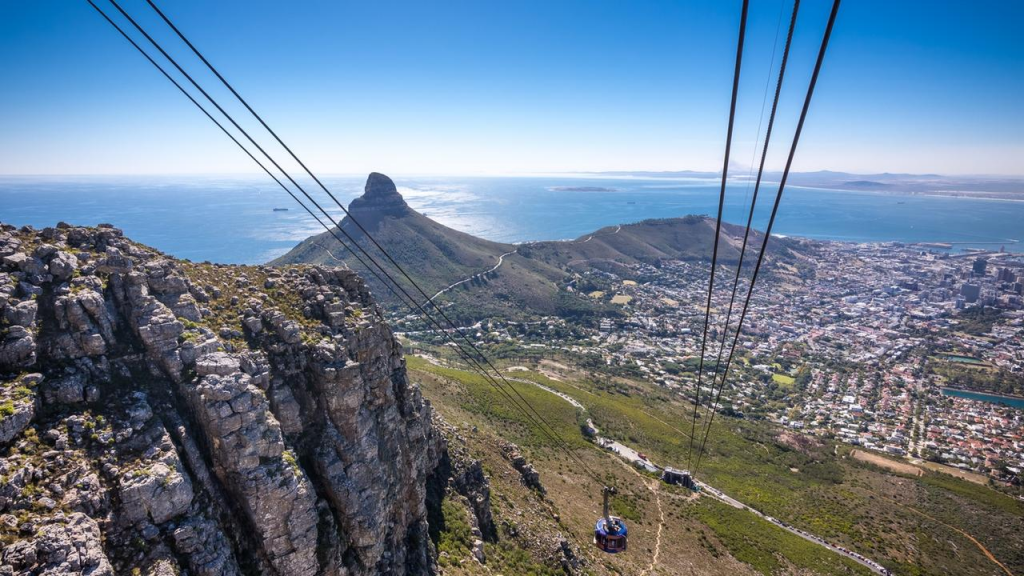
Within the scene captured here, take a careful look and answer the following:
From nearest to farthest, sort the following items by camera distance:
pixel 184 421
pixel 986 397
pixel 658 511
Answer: pixel 184 421 < pixel 658 511 < pixel 986 397

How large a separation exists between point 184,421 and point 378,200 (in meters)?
149

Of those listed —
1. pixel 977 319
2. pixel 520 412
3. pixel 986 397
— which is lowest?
pixel 986 397

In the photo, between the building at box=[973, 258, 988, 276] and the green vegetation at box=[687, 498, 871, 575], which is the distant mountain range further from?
the building at box=[973, 258, 988, 276]

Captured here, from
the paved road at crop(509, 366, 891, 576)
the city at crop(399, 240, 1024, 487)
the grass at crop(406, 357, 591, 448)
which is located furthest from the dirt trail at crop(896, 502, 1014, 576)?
the grass at crop(406, 357, 591, 448)

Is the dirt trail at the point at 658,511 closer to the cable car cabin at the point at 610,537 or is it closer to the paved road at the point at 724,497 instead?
the paved road at the point at 724,497

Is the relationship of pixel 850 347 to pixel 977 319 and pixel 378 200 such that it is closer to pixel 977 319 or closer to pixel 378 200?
pixel 977 319

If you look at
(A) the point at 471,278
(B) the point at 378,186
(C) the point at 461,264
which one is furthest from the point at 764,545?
(B) the point at 378,186

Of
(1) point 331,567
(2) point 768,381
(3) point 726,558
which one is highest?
(1) point 331,567

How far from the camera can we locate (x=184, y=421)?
11.1 meters

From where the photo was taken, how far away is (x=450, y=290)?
12375 cm

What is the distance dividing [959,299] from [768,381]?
11365 cm

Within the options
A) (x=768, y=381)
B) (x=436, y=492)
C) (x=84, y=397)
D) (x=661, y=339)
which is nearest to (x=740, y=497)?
(x=436, y=492)

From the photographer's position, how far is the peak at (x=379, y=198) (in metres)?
150

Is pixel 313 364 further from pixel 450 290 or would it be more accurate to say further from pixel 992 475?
pixel 450 290
